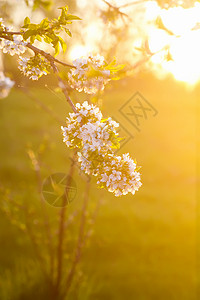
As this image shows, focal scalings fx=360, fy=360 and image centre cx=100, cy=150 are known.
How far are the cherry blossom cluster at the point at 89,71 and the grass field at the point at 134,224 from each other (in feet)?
1.07

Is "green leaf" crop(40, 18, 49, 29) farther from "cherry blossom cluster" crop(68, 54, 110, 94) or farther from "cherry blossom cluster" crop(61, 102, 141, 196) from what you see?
"cherry blossom cluster" crop(61, 102, 141, 196)

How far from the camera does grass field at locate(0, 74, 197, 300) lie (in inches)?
243

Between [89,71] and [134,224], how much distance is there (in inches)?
282

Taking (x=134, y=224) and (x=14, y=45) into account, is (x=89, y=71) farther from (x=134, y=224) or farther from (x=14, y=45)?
(x=134, y=224)

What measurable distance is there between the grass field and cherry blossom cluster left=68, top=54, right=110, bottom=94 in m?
0.33

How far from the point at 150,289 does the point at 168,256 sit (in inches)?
46.9

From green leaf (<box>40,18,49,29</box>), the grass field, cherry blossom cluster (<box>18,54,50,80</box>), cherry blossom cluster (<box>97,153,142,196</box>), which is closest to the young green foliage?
green leaf (<box>40,18,49,29</box>)

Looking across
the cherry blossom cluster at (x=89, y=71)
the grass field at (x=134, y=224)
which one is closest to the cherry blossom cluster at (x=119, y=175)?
the cherry blossom cluster at (x=89, y=71)

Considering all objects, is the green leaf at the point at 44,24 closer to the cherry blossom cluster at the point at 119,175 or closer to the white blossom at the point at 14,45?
the white blossom at the point at 14,45

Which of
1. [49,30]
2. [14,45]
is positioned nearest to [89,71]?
[49,30]

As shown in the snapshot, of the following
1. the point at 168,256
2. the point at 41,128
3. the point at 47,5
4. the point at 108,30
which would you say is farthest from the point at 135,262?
the point at 41,128

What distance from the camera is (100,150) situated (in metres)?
1.73

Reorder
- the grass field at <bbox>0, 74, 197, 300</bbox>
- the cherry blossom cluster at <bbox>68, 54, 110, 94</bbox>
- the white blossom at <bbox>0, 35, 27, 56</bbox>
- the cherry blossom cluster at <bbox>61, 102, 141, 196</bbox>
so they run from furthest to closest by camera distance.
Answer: the grass field at <bbox>0, 74, 197, 300</bbox> → the white blossom at <bbox>0, 35, 27, 56</bbox> → the cherry blossom cluster at <bbox>68, 54, 110, 94</bbox> → the cherry blossom cluster at <bbox>61, 102, 141, 196</bbox>

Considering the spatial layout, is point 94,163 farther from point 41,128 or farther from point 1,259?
point 41,128
